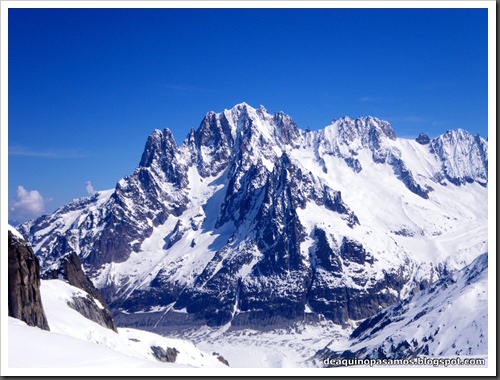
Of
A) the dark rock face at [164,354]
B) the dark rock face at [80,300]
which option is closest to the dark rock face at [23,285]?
the dark rock face at [80,300]

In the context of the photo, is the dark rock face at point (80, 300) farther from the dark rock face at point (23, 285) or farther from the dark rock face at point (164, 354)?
the dark rock face at point (23, 285)

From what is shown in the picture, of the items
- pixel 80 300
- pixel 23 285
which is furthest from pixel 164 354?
pixel 23 285

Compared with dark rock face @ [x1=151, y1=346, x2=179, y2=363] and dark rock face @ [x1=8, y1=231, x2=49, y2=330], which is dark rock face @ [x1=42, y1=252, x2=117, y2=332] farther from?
dark rock face @ [x1=8, y1=231, x2=49, y2=330]

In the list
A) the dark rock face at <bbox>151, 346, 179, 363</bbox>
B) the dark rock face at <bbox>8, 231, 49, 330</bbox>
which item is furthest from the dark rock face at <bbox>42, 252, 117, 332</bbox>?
the dark rock face at <bbox>8, 231, 49, 330</bbox>

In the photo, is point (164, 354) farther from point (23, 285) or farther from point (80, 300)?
point (23, 285)

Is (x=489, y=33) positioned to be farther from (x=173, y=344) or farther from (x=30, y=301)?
(x=173, y=344)

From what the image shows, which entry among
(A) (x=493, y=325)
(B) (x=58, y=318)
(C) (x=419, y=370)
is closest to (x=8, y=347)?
(C) (x=419, y=370)
